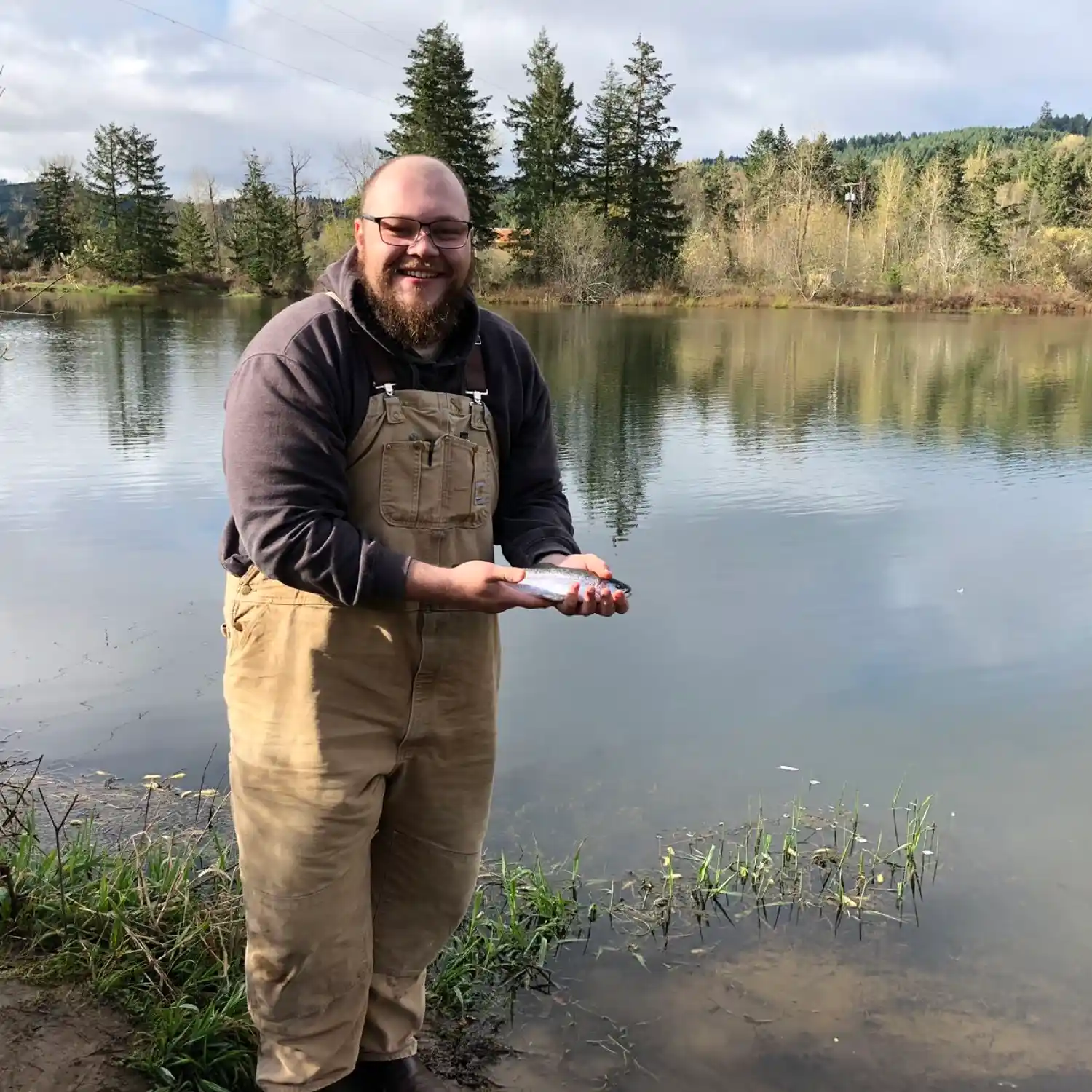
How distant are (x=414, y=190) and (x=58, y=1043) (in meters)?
2.53

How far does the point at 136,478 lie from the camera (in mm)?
12648

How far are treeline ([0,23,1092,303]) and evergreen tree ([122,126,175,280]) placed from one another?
11 centimetres

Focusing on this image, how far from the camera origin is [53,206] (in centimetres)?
6147

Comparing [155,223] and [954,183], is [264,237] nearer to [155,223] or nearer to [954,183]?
[155,223]

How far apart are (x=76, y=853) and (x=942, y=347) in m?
31.7

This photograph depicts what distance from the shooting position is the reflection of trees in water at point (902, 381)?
17.8m

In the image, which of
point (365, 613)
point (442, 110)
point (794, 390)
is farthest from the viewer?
point (442, 110)

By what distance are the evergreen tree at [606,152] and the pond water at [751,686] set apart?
42.2 metres

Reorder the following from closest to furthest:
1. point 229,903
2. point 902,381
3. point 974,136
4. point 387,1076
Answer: point 387,1076 < point 229,903 < point 902,381 < point 974,136

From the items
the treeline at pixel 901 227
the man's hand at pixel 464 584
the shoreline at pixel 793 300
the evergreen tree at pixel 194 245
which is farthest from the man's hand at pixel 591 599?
the evergreen tree at pixel 194 245

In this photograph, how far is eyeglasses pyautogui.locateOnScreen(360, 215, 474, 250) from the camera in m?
2.70

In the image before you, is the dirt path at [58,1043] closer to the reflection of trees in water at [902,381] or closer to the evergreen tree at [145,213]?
the reflection of trees in water at [902,381]

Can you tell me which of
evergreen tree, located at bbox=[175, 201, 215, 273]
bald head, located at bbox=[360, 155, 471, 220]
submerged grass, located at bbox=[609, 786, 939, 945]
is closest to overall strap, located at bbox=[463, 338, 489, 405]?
bald head, located at bbox=[360, 155, 471, 220]

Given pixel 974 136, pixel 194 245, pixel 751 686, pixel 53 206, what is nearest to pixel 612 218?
pixel 194 245
